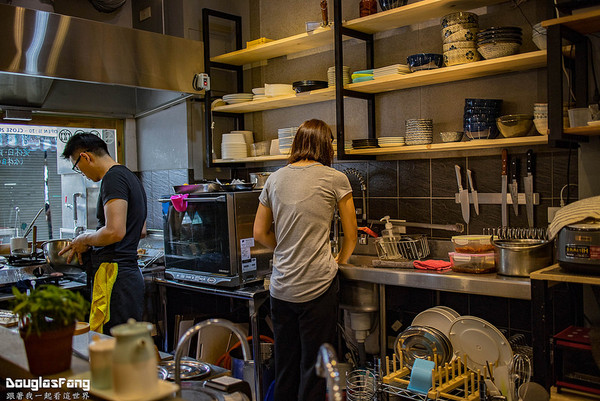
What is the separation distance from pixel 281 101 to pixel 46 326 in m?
2.85

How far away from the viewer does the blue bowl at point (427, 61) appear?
3.04m

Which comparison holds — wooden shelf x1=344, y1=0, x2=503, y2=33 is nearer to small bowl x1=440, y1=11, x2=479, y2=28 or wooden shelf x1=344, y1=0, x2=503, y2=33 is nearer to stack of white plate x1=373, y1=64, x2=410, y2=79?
small bowl x1=440, y1=11, x2=479, y2=28

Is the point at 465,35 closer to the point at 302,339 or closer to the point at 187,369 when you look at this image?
the point at 302,339

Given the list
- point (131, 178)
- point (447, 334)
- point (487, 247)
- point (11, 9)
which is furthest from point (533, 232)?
point (11, 9)

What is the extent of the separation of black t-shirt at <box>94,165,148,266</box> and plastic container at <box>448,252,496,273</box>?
5.47 feet

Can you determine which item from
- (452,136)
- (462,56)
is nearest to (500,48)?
(462,56)

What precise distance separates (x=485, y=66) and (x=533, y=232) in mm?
866

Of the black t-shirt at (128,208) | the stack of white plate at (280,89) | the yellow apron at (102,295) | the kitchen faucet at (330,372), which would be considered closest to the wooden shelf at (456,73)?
the stack of white plate at (280,89)

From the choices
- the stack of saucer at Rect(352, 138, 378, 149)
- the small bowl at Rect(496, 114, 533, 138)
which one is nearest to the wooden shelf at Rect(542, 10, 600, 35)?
the small bowl at Rect(496, 114, 533, 138)

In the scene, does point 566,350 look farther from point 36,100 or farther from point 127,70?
point 36,100

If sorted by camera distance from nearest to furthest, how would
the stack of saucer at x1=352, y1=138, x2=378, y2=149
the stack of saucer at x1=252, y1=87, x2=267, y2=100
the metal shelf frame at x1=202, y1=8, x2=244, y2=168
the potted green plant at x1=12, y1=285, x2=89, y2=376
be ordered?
the potted green plant at x1=12, y1=285, x2=89, y2=376, the stack of saucer at x1=352, y1=138, x2=378, y2=149, the stack of saucer at x1=252, y1=87, x2=267, y2=100, the metal shelf frame at x1=202, y1=8, x2=244, y2=168

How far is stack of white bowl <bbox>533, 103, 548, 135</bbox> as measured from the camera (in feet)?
8.71

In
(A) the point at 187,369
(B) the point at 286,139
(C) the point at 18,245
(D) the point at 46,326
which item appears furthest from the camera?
(B) the point at 286,139

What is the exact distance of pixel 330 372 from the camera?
1.08 metres
